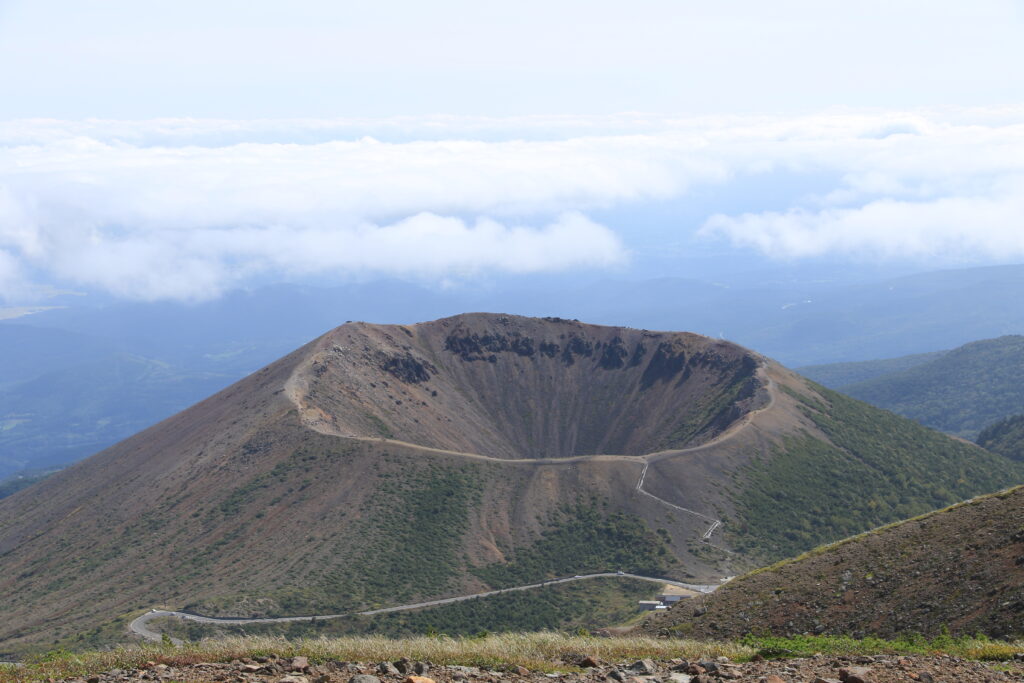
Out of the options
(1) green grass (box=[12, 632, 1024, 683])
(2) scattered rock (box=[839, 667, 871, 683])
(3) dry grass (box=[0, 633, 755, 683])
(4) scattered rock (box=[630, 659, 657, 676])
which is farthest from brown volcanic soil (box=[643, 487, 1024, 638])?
(4) scattered rock (box=[630, 659, 657, 676])

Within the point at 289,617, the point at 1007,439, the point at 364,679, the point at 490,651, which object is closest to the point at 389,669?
the point at 364,679

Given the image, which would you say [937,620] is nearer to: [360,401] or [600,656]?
[600,656]

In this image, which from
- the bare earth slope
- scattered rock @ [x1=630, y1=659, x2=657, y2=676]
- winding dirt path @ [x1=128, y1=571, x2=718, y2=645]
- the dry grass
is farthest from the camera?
the bare earth slope

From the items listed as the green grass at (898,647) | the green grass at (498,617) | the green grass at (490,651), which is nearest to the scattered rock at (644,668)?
the green grass at (490,651)

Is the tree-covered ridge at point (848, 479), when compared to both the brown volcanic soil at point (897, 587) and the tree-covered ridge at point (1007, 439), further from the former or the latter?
the brown volcanic soil at point (897, 587)

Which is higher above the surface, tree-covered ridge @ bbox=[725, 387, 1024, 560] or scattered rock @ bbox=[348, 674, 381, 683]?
scattered rock @ bbox=[348, 674, 381, 683]

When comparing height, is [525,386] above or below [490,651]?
above

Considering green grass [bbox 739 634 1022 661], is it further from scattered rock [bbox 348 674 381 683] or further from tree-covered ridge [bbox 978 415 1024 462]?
tree-covered ridge [bbox 978 415 1024 462]

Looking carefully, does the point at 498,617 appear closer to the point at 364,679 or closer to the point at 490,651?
the point at 490,651
